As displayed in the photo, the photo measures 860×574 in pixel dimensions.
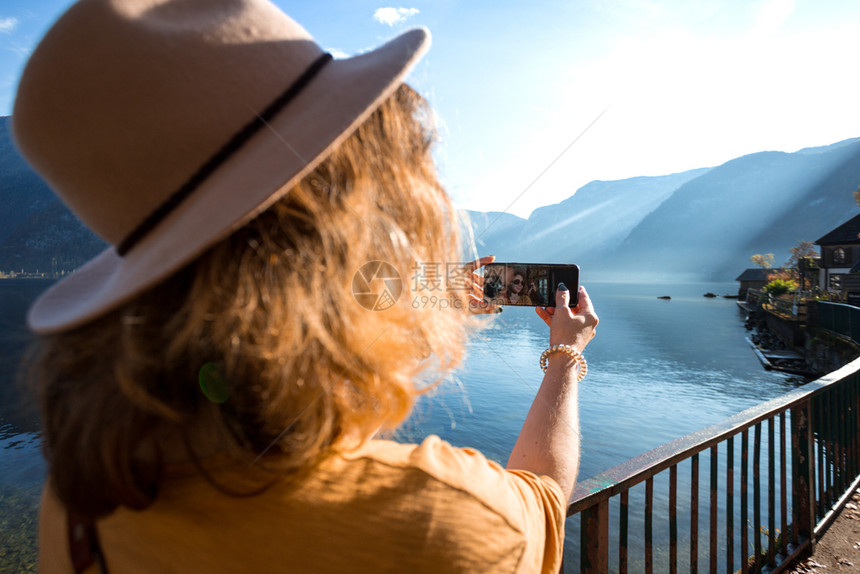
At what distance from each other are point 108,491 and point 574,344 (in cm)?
115

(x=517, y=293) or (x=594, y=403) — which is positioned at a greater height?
(x=517, y=293)

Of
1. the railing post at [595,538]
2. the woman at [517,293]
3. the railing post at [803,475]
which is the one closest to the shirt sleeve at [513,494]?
the railing post at [595,538]

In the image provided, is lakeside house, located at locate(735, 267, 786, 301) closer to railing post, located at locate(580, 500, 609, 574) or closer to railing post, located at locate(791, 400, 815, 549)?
railing post, located at locate(791, 400, 815, 549)

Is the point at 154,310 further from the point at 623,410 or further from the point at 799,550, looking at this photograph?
the point at 623,410

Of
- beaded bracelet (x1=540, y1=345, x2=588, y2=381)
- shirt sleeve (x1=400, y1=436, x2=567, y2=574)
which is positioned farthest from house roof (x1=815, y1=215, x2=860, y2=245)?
shirt sleeve (x1=400, y1=436, x2=567, y2=574)

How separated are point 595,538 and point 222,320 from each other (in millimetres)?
1624

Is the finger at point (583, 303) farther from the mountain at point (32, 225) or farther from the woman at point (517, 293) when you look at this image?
the mountain at point (32, 225)

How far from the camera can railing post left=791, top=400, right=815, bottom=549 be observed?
3432mm

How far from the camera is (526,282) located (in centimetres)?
204

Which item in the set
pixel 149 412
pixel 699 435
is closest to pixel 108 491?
pixel 149 412

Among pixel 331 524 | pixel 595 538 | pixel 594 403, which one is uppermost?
pixel 331 524

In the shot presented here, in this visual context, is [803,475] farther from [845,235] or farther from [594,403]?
[845,235]

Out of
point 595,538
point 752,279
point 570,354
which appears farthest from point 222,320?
point 752,279

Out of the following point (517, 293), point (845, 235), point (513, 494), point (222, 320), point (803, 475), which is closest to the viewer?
point (222, 320)
